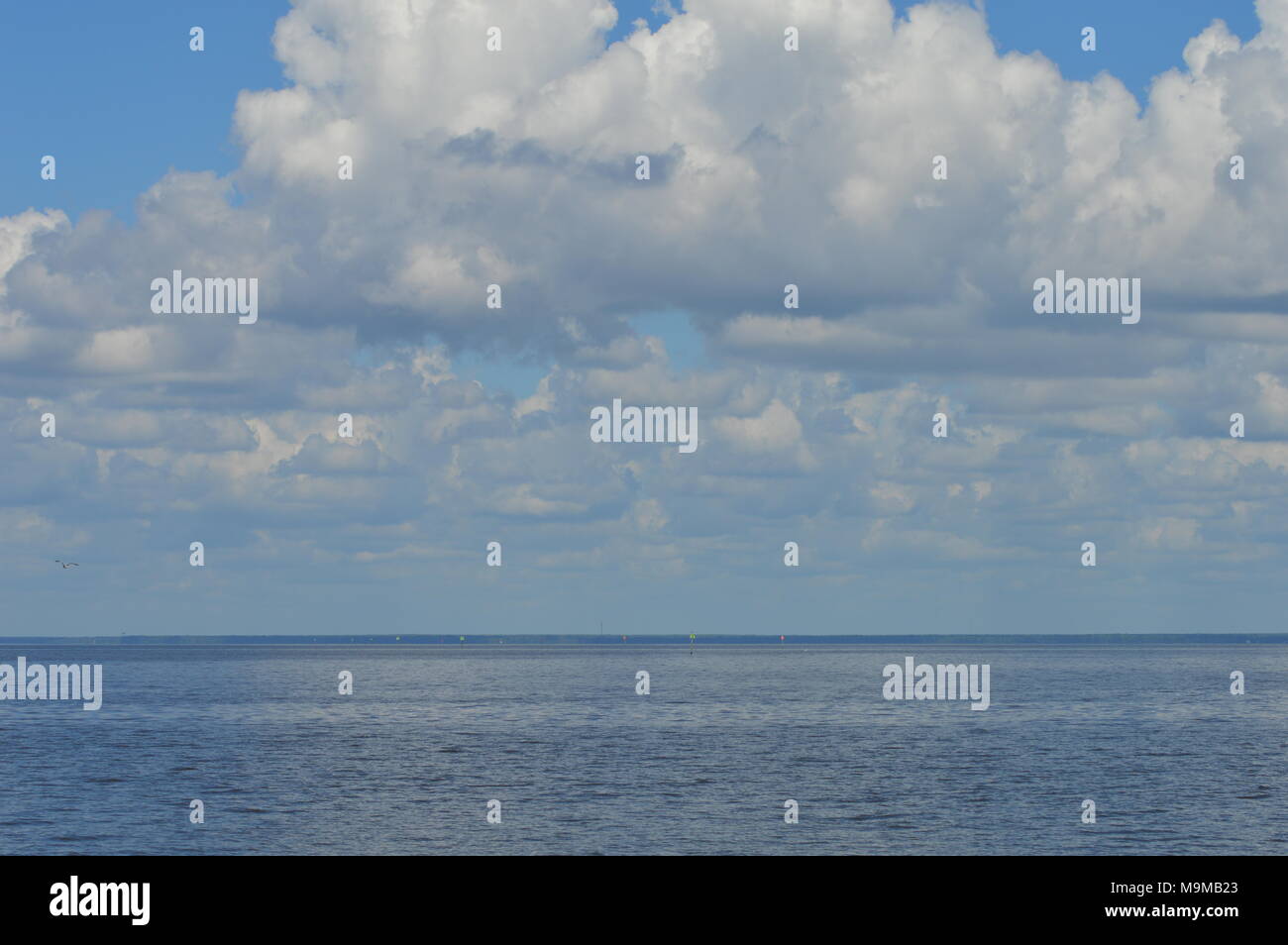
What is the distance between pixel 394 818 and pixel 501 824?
23.4ft

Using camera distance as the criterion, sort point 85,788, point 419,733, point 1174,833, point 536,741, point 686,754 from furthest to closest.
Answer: point 419,733 < point 536,741 < point 686,754 < point 85,788 < point 1174,833

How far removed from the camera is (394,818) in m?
81.9

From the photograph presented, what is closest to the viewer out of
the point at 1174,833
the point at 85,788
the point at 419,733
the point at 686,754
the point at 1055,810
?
the point at 1174,833
